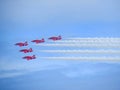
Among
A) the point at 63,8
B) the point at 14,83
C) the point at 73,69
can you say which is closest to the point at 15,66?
the point at 14,83

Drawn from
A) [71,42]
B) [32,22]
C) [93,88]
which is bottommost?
[93,88]

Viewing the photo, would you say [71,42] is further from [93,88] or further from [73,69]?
[93,88]

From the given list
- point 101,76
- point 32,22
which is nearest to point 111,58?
point 101,76

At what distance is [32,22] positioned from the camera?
415 cm

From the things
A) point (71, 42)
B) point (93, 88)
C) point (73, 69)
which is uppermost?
point (71, 42)

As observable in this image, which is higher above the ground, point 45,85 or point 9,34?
point 9,34

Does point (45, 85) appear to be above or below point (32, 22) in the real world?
below

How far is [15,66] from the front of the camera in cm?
411

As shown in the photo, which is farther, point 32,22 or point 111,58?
point 32,22

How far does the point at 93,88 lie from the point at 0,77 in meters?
1.45

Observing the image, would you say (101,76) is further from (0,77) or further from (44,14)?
(0,77)

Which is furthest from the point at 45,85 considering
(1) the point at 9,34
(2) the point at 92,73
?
(1) the point at 9,34

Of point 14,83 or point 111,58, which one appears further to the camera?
point 14,83

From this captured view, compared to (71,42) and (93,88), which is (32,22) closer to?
(71,42)
